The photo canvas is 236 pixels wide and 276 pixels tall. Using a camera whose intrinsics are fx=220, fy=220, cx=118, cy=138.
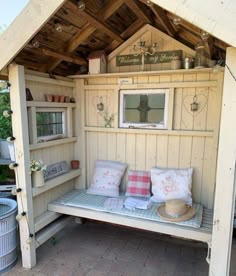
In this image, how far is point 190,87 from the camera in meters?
2.45

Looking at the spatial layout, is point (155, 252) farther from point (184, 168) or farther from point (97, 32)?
point (97, 32)

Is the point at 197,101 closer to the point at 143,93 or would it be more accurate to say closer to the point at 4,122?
the point at 143,93

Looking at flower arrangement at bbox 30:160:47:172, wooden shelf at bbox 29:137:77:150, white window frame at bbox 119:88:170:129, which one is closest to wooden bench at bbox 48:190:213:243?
flower arrangement at bbox 30:160:47:172

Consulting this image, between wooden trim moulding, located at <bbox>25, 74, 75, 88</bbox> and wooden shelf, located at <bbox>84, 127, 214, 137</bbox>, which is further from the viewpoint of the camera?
wooden shelf, located at <bbox>84, 127, 214, 137</bbox>

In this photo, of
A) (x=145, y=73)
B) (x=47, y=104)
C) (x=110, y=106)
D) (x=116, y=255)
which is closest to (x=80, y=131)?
(x=110, y=106)

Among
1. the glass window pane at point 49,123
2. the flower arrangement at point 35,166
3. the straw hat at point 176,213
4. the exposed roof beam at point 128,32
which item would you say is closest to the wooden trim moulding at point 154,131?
the glass window pane at point 49,123

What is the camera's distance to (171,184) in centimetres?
252

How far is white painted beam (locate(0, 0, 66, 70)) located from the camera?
5.33 ft

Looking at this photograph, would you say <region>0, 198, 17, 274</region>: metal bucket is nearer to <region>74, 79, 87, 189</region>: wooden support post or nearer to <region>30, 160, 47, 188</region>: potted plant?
Answer: <region>30, 160, 47, 188</region>: potted plant

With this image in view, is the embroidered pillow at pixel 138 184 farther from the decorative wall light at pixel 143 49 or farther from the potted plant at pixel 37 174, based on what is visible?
the decorative wall light at pixel 143 49

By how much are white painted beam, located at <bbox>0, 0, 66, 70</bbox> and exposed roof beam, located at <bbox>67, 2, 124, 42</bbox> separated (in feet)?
0.71

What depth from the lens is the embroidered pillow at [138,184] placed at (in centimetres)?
267

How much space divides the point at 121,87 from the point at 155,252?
6.55ft

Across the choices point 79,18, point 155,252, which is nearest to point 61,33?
point 79,18
